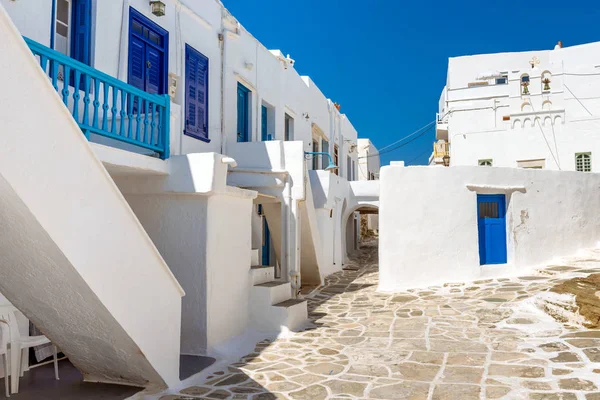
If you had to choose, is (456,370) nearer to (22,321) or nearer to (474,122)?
(22,321)

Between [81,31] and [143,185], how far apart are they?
240 cm

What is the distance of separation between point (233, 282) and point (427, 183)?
6002 millimetres

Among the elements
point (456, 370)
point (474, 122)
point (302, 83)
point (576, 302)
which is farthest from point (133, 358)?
point (474, 122)

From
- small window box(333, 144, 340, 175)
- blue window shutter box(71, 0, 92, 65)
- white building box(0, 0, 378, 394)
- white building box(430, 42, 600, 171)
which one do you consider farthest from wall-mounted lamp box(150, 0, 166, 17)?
white building box(430, 42, 600, 171)

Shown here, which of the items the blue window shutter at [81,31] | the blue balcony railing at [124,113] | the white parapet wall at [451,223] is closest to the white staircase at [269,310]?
the blue balcony railing at [124,113]

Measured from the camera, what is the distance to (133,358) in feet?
16.9

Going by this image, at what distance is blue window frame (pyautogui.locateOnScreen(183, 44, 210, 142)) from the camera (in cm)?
937

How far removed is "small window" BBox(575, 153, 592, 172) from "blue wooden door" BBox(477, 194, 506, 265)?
319 inches

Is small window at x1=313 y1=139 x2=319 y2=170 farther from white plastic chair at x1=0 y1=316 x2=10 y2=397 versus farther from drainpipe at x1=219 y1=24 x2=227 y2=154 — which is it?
white plastic chair at x1=0 y1=316 x2=10 y2=397

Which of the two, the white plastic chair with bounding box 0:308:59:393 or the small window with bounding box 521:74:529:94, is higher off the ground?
the small window with bounding box 521:74:529:94

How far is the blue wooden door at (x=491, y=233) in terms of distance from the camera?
38.7 ft

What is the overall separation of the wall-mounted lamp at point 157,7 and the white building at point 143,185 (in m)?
0.06

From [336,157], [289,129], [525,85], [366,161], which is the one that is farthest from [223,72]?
[366,161]

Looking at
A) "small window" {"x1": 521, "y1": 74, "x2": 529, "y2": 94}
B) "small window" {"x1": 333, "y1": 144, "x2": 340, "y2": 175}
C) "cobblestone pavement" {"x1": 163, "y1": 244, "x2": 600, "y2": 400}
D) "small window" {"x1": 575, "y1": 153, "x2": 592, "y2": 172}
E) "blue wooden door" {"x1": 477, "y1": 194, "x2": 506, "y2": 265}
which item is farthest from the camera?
"small window" {"x1": 333, "y1": 144, "x2": 340, "y2": 175}
